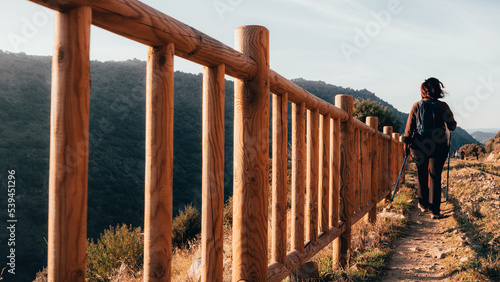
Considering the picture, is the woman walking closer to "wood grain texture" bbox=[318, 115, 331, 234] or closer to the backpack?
the backpack

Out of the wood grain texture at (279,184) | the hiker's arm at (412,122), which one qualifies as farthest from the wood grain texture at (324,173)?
the hiker's arm at (412,122)

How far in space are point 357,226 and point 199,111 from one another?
165 feet

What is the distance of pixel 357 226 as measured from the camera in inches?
205

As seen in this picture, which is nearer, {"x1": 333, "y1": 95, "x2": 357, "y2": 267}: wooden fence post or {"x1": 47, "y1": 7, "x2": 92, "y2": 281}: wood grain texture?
{"x1": 47, "y1": 7, "x2": 92, "y2": 281}: wood grain texture

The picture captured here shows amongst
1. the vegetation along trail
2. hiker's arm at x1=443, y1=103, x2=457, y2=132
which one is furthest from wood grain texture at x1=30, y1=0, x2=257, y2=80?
hiker's arm at x1=443, y1=103, x2=457, y2=132

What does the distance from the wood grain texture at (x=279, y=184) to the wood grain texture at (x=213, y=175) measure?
0.78 m

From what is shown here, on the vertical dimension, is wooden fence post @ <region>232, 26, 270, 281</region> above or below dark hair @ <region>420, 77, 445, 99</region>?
below

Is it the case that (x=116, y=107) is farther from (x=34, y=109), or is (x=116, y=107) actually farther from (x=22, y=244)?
(x=22, y=244)

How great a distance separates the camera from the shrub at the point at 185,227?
1102 cm

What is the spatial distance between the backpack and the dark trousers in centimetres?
25

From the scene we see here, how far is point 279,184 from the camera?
2434 mm

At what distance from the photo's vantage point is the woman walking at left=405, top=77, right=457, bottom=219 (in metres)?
4.87

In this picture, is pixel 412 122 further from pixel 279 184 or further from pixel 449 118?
pixel 279 184

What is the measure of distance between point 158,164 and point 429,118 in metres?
4.58
